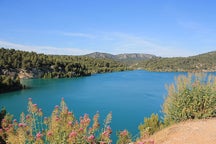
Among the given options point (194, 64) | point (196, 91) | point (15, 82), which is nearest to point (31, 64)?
point (15, 82)

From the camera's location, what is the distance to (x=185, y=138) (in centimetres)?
727

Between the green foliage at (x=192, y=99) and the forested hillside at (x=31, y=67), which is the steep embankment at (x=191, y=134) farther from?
the forested hillside at (x=31, y=67)

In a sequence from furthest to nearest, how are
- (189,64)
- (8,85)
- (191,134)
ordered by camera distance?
(189,64), (8,85), (191,134)

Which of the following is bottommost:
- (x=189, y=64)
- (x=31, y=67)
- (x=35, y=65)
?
(x=189, y=64)

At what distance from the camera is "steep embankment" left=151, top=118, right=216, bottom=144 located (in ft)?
23.2

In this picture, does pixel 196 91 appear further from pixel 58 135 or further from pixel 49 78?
pixel 49 78

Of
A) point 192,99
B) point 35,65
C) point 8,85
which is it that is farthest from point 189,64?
point 192,99

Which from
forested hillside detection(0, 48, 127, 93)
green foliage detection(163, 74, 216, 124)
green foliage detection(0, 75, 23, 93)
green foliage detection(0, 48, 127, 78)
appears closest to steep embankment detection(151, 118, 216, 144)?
green foliage detection(163, 74, 216, 124)

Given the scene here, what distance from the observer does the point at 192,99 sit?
31.0ft

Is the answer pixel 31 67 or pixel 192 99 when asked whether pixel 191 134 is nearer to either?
pixel 192 99

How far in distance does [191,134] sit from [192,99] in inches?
83.8

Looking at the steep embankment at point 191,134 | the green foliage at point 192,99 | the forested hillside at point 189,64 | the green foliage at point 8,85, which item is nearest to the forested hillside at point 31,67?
the green foliage at point 8,85

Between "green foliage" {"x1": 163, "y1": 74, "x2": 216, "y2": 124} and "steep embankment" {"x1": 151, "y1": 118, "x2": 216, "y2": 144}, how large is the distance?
546mm

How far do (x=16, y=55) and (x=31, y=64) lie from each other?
5374 millimetres
